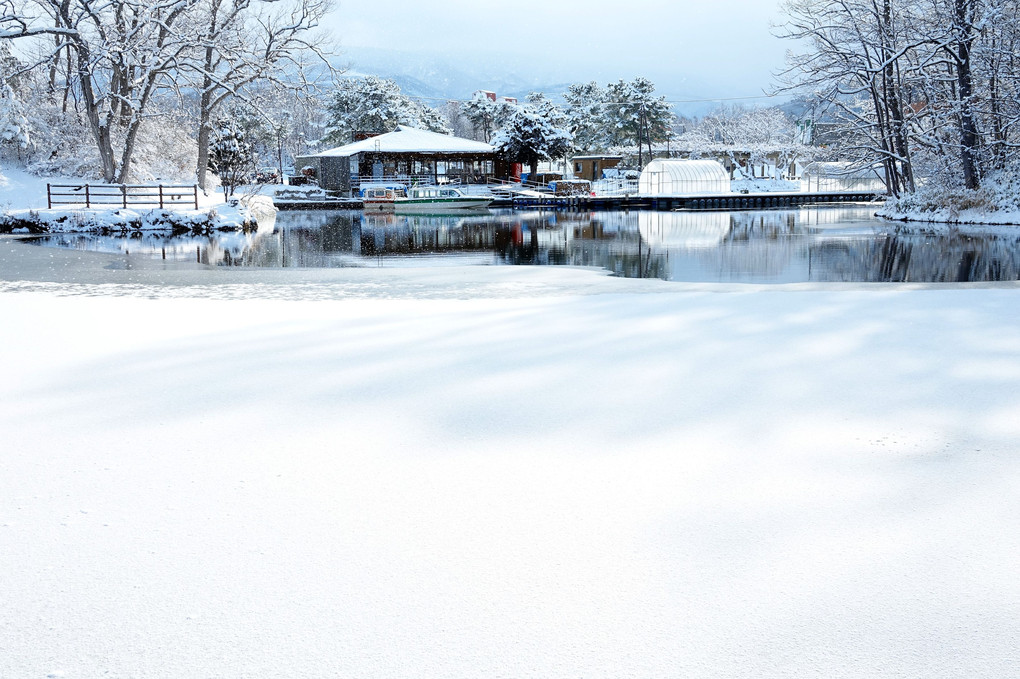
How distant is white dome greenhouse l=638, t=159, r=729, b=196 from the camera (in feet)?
196

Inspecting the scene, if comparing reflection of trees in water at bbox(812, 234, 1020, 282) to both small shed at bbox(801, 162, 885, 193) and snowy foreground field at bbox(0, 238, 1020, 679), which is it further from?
small shed at bbox(801, 162, 885, 193)

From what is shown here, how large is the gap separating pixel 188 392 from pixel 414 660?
3939 mm

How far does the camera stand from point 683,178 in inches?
2366

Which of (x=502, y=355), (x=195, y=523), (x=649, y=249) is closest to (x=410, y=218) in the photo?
(x=649, y=249)

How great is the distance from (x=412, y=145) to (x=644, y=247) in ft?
124

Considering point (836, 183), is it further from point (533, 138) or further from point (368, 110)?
point (368, 110)

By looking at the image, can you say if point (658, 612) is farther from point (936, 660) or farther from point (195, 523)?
point (195, 523)

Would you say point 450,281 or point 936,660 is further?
point 450,281

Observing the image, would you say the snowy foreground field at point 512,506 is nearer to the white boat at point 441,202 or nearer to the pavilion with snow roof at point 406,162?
the white boat at point 441,202

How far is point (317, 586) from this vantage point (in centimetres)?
326

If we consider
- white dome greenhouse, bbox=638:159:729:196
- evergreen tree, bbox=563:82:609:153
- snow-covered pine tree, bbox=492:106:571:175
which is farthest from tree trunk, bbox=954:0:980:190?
evergreen tree, bbox=563:82:609:153

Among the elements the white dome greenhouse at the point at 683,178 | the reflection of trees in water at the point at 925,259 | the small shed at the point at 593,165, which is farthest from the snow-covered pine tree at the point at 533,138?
the reflection of trees in water at the point at 925,259

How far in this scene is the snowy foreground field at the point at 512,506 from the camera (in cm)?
287

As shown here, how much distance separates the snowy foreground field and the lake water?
Answer: 30.8 feet
